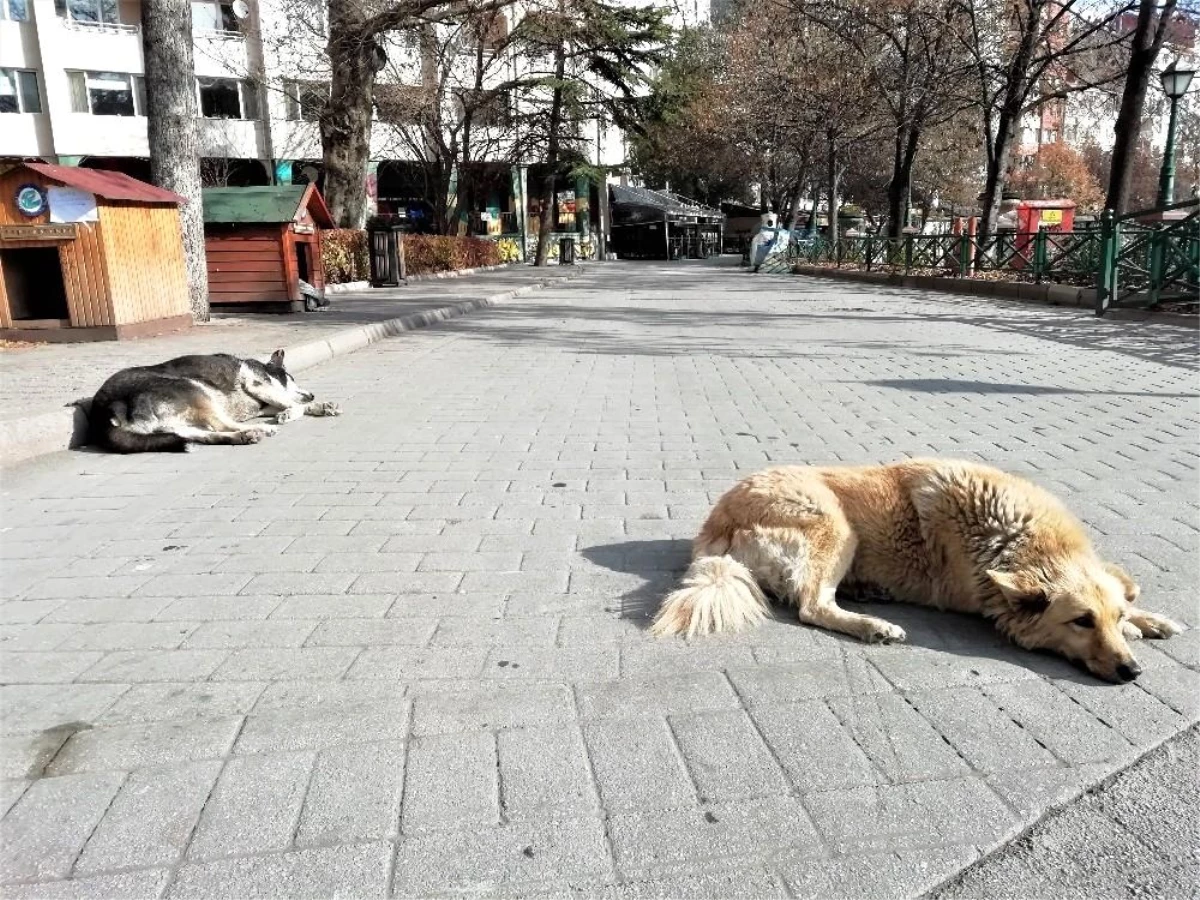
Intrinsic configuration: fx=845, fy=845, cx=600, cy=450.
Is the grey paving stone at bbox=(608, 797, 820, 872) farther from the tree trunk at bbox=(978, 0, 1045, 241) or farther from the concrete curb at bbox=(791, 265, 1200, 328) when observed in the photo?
the tree trunk at bbox=(978, 0, 1045, 241)

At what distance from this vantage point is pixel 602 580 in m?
3.75

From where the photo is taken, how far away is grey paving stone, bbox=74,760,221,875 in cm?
208

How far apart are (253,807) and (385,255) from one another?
23.0 metres

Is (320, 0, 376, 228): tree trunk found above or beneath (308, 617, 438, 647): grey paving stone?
above

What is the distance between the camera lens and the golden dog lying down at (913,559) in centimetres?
296

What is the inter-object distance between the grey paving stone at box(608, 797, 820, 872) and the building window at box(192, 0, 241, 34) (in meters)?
45.4

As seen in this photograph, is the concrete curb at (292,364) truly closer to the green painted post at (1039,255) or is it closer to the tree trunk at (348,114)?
the tree trunk at (348,114)

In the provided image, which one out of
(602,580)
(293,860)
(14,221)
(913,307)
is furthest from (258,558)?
(913,307)

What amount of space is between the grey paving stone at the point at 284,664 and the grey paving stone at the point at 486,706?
37 centimetres

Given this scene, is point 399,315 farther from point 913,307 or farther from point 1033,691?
point 1033,691

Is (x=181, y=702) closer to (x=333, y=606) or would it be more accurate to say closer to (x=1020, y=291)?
(x=333, y=606)

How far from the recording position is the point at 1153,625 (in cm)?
309

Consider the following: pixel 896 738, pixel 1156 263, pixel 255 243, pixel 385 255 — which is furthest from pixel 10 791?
pixel 385 255

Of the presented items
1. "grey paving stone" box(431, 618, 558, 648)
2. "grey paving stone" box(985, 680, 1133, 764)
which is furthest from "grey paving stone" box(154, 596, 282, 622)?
Answer: "grey paving stone" box(985, 680, 1133, 764)
